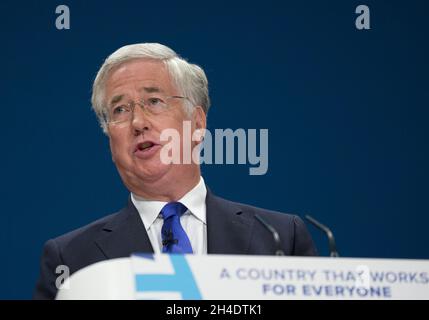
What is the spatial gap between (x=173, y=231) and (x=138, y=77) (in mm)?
740

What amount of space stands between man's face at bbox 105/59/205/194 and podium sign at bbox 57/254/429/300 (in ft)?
Answer: 3.90

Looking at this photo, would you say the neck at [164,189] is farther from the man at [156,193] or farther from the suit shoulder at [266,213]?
the suit shoulder at [266,213]

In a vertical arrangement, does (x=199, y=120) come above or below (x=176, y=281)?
above

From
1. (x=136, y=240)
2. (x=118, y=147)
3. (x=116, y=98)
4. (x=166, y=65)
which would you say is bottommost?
(x=136, y=240)

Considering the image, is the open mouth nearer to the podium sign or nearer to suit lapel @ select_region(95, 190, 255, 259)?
suit lapel @ select_region(95, 190, 255, 259)

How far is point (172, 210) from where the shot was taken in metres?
3.09

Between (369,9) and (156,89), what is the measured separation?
1291 mm

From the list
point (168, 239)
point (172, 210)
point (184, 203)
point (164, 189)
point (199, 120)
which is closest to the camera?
point (168, 239)

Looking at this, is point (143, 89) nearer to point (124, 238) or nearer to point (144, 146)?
point (144, 146)

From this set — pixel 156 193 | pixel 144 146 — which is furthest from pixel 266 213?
pixel 144 146

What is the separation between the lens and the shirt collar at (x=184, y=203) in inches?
125

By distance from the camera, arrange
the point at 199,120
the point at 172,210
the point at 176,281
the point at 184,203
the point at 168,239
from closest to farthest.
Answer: the point at 176,281 < the point at 168,239 < the point at 172,210 < the point at 184,203 < the point at 199,120
